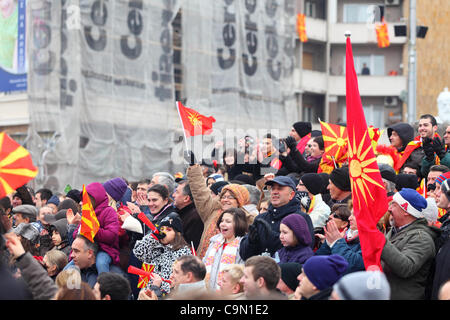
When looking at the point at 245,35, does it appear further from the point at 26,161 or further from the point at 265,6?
the point at 26,161

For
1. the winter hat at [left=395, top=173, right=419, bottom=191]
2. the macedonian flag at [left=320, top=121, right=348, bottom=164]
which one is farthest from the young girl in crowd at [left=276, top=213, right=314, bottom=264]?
the macedonian flag at [left=320, top=121, right=348, bottom=164]

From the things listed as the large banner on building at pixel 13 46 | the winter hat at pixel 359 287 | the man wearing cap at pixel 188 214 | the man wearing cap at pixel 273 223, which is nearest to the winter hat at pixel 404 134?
the man wearing cap at pixel 188 214

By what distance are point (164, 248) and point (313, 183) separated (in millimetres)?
1872

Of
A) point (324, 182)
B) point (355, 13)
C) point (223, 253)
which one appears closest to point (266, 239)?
point (223, 253)

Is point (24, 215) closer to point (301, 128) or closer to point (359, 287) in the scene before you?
point (301, 128)

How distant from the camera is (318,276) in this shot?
458 cm

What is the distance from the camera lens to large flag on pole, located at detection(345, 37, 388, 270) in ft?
17.8

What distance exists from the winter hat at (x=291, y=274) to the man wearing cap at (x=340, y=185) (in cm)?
187

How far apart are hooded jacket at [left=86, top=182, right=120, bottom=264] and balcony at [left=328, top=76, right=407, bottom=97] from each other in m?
30.9

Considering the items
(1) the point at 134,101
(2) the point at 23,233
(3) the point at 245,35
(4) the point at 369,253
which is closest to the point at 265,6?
(3) the point at 245,35

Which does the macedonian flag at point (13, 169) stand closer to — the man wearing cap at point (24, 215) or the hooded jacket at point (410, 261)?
the hooded jacket at point (410, 261)

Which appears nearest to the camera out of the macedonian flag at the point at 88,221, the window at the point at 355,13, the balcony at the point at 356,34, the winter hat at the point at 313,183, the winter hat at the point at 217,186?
the macedonian flag at the point at 88,221

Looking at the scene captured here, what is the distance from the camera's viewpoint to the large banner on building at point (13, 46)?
20.4 m
